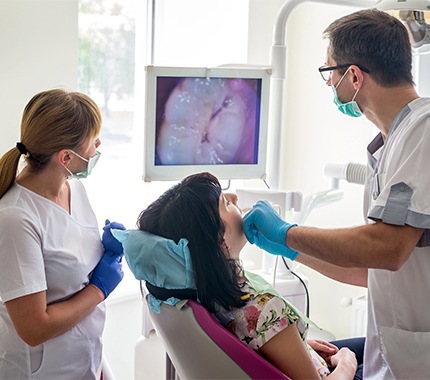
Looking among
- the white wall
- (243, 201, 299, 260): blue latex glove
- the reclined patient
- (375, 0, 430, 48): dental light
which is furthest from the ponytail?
(375, 0, 430, 48): dental light

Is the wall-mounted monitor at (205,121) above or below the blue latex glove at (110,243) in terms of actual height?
above

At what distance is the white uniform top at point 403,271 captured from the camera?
142 cm

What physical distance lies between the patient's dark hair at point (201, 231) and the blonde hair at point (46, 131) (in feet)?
0.96

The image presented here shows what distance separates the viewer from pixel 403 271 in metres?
1.54

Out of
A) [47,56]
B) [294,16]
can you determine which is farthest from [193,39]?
[47,56]

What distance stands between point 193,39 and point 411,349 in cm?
206

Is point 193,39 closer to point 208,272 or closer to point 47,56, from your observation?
point 47,56

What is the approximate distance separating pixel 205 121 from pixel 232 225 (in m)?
0.53

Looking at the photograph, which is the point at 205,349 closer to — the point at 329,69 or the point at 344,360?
the point at 344,360

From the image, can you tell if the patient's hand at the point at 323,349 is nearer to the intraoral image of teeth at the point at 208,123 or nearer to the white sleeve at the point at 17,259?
the intraoral image of teeth at the point at 208,123

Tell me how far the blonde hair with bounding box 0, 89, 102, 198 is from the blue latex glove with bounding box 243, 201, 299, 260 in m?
0.49

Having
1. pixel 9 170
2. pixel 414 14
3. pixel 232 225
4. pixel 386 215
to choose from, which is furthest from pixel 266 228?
pixel 414 14

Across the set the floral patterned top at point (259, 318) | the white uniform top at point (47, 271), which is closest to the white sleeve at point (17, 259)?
the white uniform top at point (47, 271)

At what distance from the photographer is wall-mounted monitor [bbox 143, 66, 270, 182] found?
1.98 metres
